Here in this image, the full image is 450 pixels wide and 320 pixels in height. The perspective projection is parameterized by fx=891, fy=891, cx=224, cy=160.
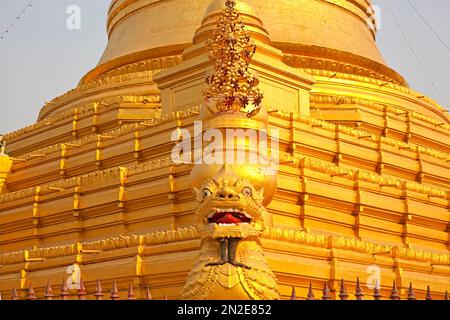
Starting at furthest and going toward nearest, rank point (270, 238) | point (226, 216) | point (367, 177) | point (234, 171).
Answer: point (367, 177), point (270, 238), point (234, 171), point (226, 216)

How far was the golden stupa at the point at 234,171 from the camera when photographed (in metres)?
12.0

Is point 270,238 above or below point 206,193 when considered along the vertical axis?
above

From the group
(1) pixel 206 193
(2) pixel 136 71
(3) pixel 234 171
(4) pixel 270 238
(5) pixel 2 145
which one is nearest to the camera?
(1) pixel 206 193

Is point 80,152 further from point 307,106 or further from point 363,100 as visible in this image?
point 363,100

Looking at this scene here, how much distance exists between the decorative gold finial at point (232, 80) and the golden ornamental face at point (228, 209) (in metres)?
2.26

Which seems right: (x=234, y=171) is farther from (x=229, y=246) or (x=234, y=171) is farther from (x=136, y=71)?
(x=136, y=71)

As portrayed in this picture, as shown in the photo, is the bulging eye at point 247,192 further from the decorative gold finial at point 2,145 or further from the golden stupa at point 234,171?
the decorative gold finial at point 2,145

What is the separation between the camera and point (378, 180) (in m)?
18.1

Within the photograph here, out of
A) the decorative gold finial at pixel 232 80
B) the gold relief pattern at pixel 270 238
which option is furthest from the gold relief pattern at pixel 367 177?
the decorative gold finial at pixel 232 80

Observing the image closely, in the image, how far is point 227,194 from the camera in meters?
9.83

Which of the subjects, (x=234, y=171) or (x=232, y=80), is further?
(x=232, y=80)

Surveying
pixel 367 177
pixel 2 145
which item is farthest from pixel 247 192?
pixel 2 145

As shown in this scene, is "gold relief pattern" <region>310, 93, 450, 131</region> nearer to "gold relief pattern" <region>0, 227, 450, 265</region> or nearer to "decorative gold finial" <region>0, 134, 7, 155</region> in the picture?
"gold relief pattern" <region>0, 227, 450, 265</region>

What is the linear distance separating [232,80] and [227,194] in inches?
102
